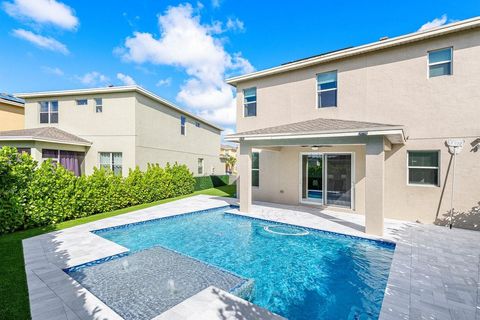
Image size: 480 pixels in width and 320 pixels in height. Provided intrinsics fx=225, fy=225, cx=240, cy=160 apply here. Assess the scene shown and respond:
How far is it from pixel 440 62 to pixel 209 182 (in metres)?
20.4

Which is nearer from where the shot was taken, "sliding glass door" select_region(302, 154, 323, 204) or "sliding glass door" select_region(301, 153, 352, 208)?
"sliding glass door" select_region(301, 153, 352, 208)

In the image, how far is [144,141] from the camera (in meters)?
18.1

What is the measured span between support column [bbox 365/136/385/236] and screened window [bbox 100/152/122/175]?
16849 mm

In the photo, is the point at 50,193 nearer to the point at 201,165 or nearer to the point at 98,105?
the point at 98,105

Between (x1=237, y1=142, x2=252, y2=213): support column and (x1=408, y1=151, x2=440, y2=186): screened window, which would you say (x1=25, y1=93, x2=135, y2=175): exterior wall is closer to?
(x1=237, y1=142, x2=252, y2=213): support column

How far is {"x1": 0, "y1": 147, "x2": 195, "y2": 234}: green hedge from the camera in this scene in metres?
8.72

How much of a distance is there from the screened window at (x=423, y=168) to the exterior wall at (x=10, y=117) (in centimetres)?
2990

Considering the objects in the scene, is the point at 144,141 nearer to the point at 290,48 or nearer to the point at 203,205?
the point at 203,205

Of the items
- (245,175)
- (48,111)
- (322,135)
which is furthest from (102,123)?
(322,135)

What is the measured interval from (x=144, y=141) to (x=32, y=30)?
34.1 feet

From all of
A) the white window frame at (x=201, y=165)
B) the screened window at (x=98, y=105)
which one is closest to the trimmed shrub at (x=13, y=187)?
the screened window at (x=98, y=105)

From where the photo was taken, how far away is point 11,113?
65.3 ft

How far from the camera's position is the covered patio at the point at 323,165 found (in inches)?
345

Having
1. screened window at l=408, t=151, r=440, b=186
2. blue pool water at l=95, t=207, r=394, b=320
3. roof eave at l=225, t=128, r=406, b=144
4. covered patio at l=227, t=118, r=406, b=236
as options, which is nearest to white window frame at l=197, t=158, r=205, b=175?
covered patio at l=227, t=118, r=406, b=236
